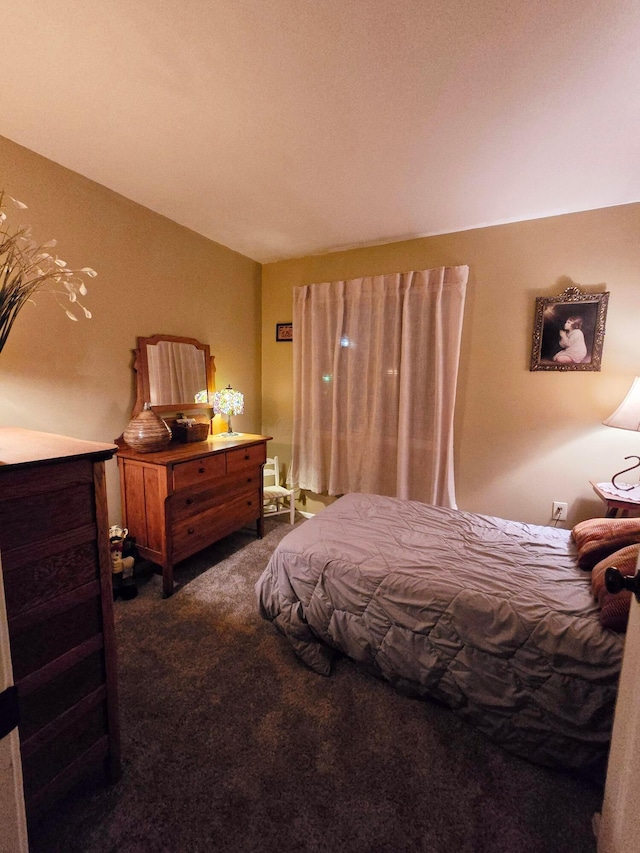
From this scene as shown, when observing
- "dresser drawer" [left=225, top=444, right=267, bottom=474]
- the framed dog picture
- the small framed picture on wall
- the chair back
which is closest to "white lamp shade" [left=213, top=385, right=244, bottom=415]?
"dresser drawer" [left=225, top=444, right=267, bottom=474]

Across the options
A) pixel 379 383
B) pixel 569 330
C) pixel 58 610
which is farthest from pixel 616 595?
pixel 379 383

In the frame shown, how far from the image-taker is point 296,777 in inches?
46.3

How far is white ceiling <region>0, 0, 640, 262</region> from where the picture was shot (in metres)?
1.14

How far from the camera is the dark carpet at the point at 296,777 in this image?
102 cm

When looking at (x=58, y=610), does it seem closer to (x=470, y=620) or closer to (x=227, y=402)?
(x=470, y=620)

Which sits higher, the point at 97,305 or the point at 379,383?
A: the point at 97,305

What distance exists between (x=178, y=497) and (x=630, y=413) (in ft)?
9.35

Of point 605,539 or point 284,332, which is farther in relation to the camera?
point 284,332

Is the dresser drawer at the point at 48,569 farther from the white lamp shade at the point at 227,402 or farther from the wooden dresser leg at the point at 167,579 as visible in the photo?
the white lamp shade at the point at 227,402

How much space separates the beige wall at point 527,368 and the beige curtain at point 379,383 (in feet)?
0.54

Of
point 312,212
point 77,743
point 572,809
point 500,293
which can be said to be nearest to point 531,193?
point 500,293

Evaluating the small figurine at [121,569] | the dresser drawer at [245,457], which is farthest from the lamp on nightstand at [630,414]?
the small figurine at [121,569]

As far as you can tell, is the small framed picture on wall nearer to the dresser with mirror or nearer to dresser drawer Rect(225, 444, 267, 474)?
the dresser with mirror

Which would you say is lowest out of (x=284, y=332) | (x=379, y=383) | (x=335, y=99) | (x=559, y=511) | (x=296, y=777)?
(x=296, y=777)
